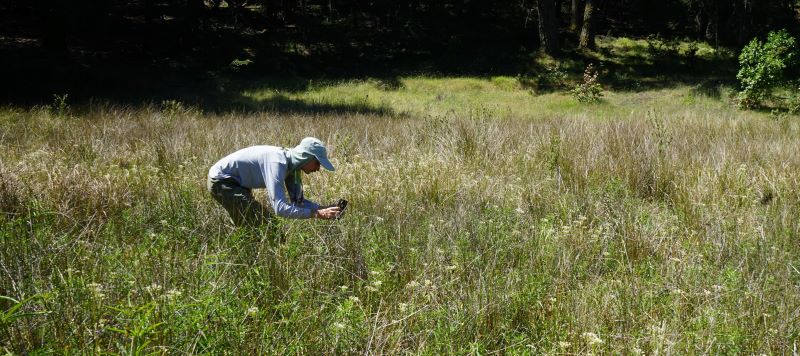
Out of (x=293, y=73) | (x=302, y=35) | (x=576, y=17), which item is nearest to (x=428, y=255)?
(x=293, y=73)

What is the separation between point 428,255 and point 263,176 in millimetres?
1365

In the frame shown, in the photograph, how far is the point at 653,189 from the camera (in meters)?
5.86

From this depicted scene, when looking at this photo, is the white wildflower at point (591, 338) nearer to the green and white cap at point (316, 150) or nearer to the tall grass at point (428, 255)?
the tall grass at point (428, 255)

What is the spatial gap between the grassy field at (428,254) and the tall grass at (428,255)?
17 millimetres

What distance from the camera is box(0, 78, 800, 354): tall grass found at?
8.71 ft

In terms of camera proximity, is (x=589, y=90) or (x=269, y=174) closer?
(x=269, y=174)

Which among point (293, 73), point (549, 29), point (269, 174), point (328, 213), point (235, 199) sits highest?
point (549, 29)

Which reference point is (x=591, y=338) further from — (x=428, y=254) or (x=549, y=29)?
(x=549, y=29)

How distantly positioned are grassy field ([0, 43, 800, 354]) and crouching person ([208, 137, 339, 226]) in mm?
171

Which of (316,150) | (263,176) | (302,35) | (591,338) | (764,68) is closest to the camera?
(591,338)

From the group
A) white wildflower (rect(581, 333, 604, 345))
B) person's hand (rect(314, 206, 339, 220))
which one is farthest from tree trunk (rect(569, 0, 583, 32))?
white wildflower (rect(581, 333, 604, 345))

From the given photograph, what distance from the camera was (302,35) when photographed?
27.1 metres

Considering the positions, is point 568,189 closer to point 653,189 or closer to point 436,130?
point 653,189

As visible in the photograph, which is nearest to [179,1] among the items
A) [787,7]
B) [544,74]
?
[544,74]
